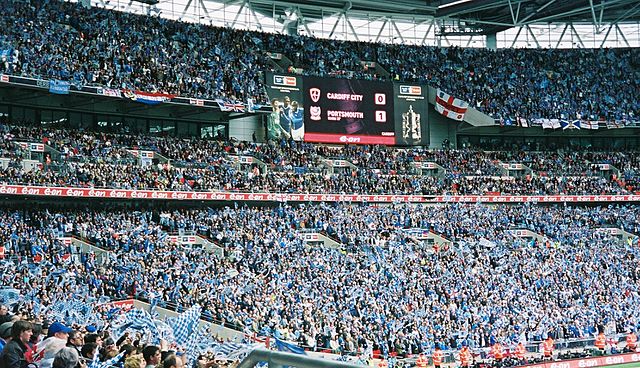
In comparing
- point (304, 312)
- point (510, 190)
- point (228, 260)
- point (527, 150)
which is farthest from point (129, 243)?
point (527, 150)

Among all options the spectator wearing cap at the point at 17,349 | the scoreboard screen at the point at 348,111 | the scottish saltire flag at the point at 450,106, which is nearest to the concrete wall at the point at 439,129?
the scottish saltire flag at the point at 450,106

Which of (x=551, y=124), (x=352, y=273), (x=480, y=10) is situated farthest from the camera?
(x=480, y=10)

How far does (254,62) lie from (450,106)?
44.1ft

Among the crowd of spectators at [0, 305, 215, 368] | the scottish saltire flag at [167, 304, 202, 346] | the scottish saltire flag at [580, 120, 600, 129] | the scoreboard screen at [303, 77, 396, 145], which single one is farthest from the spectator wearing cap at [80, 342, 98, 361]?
the scottish saltire flag at [580, 120, 600, 129]

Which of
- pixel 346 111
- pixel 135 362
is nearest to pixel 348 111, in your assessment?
pixel 346 111

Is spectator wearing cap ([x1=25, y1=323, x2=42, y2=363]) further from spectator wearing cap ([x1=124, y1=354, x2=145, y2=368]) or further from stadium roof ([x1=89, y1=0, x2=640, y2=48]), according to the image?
stadium roof ([x1=89, y1=0, x2=640, y2=48])

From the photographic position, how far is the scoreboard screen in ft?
164

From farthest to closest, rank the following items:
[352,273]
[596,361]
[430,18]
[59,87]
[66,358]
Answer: [430,18]
[59,87]
[352,273]
[596,361]
[66,358]

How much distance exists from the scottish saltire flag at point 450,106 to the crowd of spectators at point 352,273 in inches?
346

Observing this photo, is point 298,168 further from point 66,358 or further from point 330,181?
point 66,358

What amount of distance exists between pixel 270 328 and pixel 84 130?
19191 mm

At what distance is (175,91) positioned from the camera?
44.6 metres

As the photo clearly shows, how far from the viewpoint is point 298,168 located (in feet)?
153

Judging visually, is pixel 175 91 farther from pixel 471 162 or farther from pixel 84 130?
pixel 471 162
